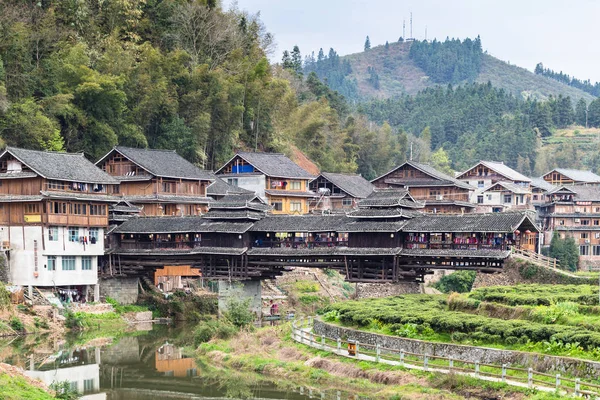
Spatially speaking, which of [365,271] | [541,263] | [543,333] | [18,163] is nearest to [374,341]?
[543,333]

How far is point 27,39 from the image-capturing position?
69562 millimetres

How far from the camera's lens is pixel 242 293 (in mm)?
57375

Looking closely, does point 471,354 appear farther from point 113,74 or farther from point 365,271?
point 113,74

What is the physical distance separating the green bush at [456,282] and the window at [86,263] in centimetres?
2720

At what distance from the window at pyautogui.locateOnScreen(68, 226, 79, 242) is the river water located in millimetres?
8208

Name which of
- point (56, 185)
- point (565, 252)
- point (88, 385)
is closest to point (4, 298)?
point (56, 185)

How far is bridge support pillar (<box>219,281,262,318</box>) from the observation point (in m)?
57.2

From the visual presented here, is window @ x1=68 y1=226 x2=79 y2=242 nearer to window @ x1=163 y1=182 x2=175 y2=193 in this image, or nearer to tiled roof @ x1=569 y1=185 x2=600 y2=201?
window @ x1=163 y1=182 x2=175 y2=193

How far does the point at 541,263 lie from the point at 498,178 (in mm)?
39280

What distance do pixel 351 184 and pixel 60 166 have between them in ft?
121

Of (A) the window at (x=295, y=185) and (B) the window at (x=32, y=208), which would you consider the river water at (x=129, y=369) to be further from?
(A) the window at (x=295, y=185)

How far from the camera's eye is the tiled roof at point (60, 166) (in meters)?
54.5

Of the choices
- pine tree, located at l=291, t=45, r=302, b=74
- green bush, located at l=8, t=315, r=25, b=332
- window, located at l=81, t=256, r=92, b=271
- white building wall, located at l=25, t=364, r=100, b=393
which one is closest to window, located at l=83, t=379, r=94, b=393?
white building wall, located at l=25, t=364, r=100, b=393

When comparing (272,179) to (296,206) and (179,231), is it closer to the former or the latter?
(296,206)
